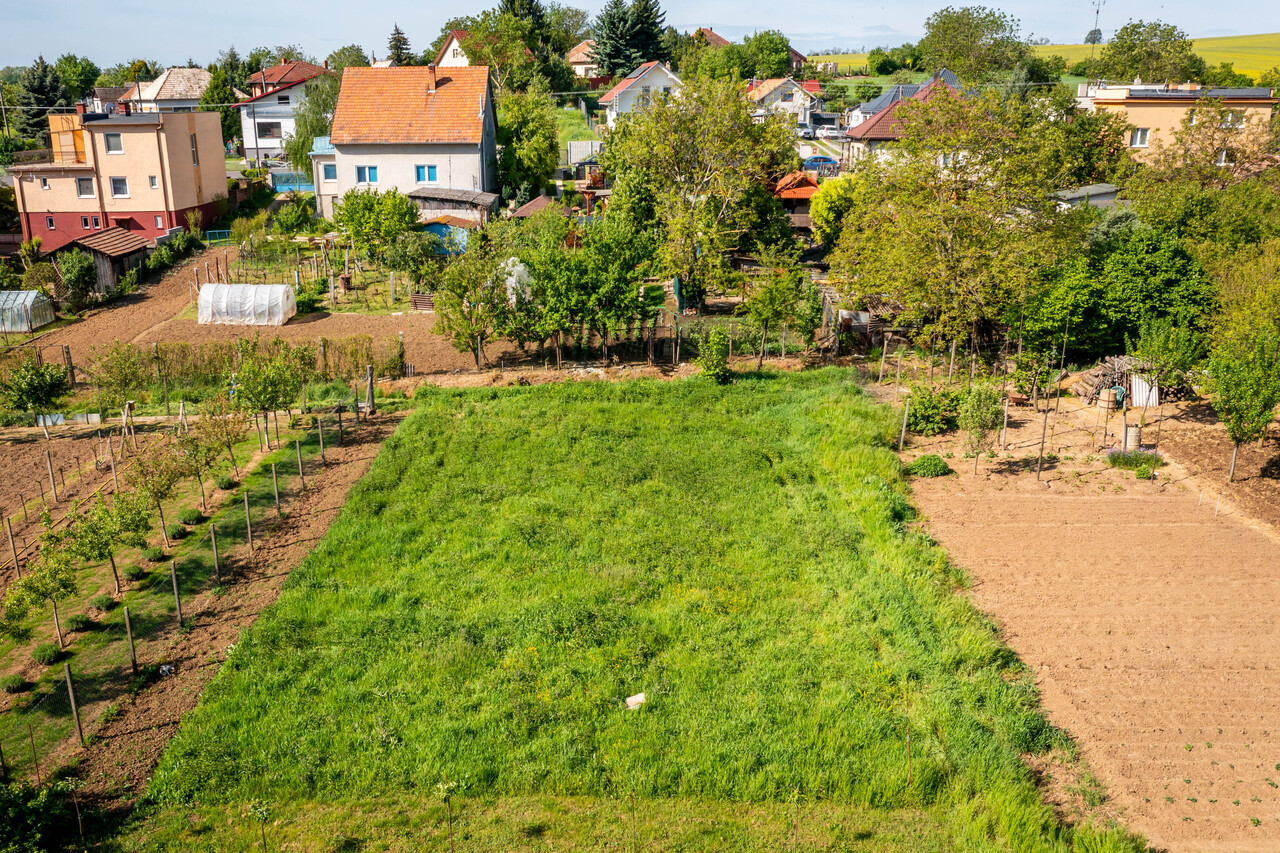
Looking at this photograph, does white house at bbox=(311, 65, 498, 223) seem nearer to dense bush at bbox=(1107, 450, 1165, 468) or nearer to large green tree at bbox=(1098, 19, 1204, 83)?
dense bush at bbox=(1107, 450, 1165, 468)

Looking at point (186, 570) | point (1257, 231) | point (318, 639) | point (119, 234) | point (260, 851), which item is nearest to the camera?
point (260, 851)

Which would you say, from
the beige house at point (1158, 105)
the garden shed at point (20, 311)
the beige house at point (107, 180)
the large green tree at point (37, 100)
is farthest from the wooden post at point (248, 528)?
the large green tree at point (37, 100)

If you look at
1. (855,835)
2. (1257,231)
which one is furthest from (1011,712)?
(1257,231)

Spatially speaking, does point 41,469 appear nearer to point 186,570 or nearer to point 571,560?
point 186,570

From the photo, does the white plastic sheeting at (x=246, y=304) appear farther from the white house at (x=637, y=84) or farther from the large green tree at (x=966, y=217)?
the white house at (x=637, y=84)

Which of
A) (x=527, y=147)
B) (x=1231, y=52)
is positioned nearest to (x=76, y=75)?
(x=527, y=147)

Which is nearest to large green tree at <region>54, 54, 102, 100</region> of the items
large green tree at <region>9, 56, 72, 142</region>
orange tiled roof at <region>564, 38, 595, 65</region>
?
large green tree at <region>9, 56, 72, 142</region>
